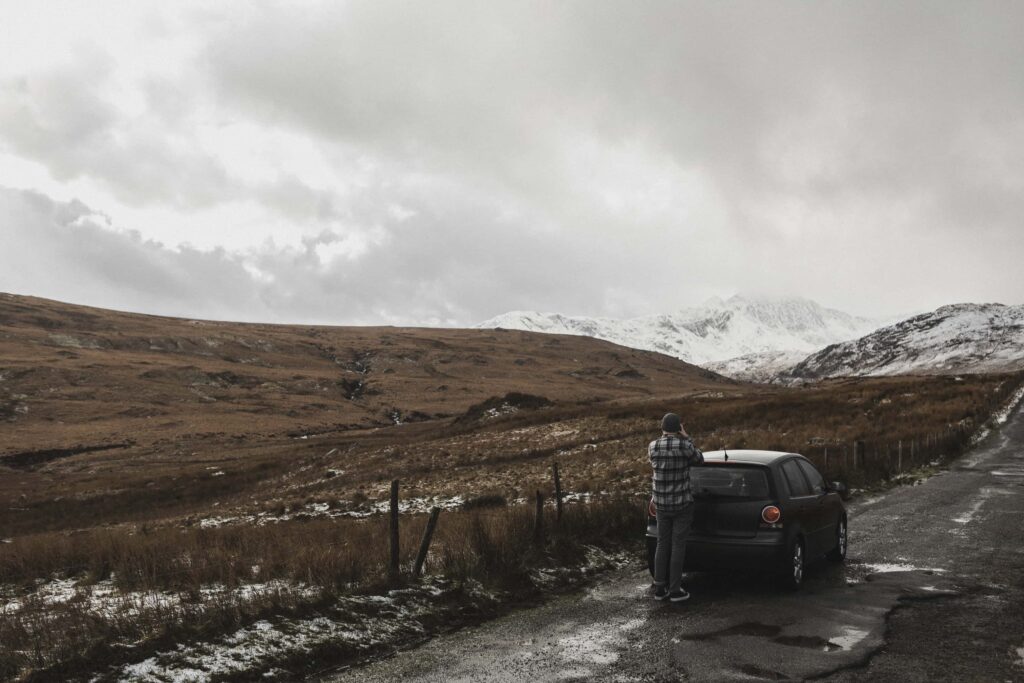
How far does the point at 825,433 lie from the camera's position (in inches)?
1502

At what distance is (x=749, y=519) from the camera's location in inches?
369

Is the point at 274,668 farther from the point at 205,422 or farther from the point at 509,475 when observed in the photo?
the point at 205,422

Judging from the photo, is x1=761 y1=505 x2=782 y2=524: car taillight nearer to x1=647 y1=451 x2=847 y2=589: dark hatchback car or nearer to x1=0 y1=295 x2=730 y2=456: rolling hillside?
x1=647 y1=451 x2=847 y2=589: dark hatchback car

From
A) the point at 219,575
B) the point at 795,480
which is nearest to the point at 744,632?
the point at 795,480

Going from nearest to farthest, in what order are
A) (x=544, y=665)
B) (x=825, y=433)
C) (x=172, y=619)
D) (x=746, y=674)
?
(x=746, y=674) < (x=544, y=665) < (x=172, y=619) < (x=825, y=433)

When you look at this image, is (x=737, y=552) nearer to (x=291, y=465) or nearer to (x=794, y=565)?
(x=794, y=565)

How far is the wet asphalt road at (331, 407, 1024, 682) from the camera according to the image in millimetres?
6723

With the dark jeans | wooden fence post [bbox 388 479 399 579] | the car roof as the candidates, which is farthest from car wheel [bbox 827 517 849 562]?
wooden fence post [bbox 388 479 399 579]

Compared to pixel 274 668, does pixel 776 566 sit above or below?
above

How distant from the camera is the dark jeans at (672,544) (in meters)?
9.16

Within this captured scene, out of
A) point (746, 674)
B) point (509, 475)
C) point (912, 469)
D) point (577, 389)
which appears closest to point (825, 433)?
point (912, 469)

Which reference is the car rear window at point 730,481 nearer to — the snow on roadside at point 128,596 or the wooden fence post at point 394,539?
the wooden fence post at point 394,539

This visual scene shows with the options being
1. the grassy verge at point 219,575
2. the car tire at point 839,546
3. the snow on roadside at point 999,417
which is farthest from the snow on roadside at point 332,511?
the snow on roadside at point 999,417

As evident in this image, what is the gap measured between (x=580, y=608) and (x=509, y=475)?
79.2 ft
